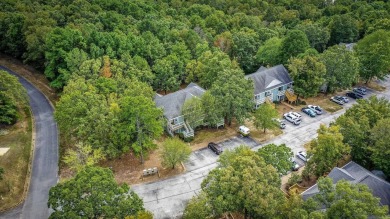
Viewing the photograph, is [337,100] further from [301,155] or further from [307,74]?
[301,155]

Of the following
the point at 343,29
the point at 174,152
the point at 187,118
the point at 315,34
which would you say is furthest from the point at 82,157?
the point at 343,29

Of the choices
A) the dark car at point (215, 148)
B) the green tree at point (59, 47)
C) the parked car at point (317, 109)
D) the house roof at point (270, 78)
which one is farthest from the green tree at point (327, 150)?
the green tree at point (59, 47)

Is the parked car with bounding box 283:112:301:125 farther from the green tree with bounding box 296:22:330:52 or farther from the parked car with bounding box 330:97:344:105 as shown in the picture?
the green tree with bounding box 296:22:330:52

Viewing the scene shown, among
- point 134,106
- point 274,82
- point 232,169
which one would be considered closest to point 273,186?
point 232,169

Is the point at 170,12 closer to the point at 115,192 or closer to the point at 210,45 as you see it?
the point at 210,45

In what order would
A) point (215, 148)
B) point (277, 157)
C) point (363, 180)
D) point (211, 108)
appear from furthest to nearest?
point (211, 108) < point (215, 148) < point (277, 157) < point (363, 180)

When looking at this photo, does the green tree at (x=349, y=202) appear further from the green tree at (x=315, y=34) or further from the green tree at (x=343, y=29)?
the green tree at (x=343, y=29)
